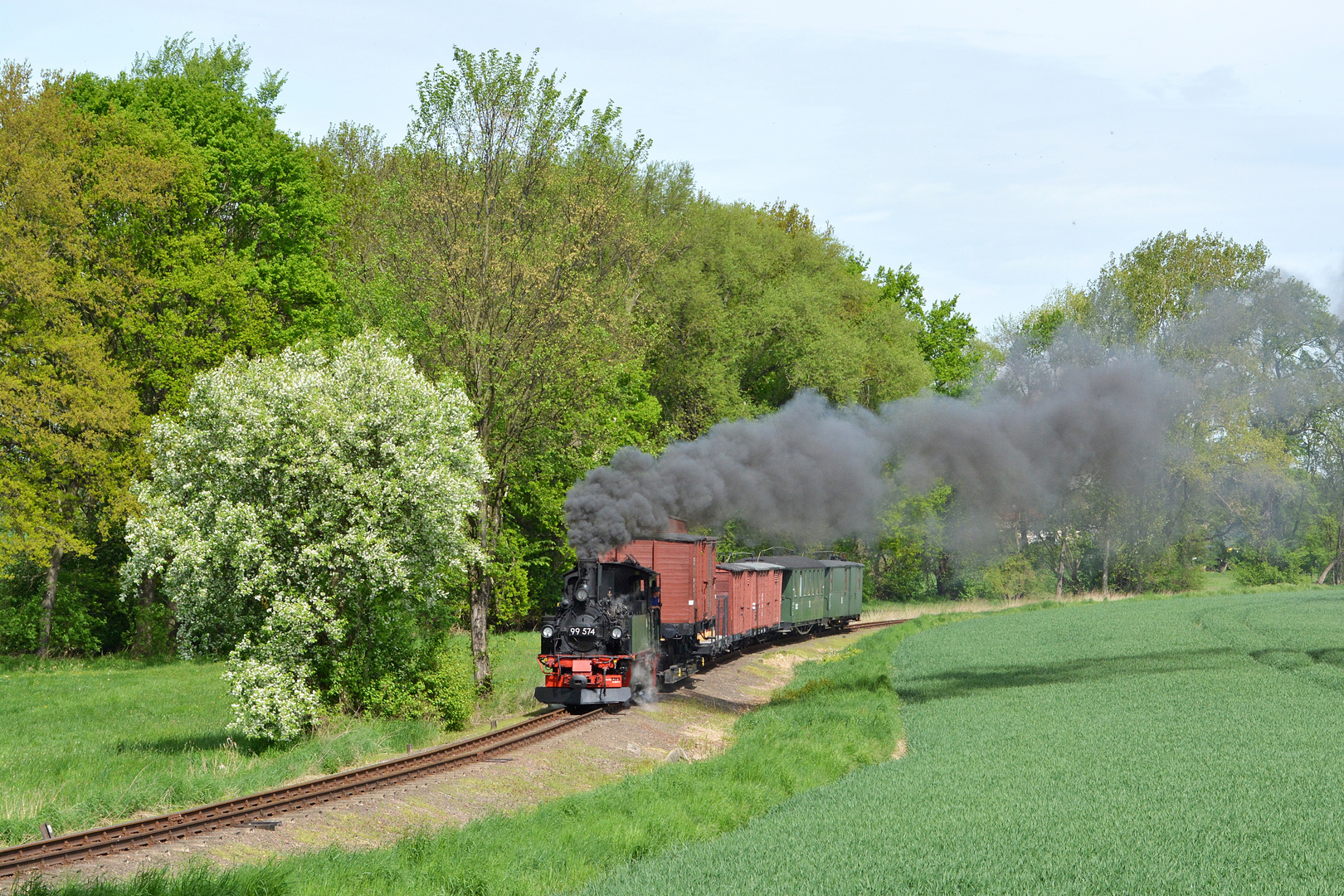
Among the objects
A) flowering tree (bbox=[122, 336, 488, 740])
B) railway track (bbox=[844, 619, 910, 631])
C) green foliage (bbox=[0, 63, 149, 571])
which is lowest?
railway track (bbox=[844, 619, 910, 631])

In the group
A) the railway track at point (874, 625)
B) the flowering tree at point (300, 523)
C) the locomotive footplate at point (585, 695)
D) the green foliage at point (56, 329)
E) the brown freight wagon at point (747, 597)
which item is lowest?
the railway track at point (874, 625)

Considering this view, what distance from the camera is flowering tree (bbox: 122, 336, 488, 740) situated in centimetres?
1947

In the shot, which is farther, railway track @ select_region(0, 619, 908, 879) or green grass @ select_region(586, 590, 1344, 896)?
railway track @ select_region(0, 619, 908, 879)

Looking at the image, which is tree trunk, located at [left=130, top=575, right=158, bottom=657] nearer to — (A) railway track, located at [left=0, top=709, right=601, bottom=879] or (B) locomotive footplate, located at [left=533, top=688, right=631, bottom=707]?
(B) locomotive footplate, located at [left=533, top=688, right=631, bottom=707]

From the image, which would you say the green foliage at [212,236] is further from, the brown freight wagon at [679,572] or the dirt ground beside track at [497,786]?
the dirt ground beside track at [497,786]

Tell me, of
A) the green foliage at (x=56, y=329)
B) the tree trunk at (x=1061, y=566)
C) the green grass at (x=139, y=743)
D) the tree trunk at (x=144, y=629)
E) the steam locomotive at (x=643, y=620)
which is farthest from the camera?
the tree trunk at (x=1061, y=566)

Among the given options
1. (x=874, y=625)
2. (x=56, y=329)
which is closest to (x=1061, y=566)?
(x=874, y=625)

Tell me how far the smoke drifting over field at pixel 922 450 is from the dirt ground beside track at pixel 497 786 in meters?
5.46

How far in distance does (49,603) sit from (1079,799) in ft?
107

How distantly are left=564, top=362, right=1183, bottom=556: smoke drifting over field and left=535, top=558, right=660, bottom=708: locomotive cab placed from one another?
4856mm

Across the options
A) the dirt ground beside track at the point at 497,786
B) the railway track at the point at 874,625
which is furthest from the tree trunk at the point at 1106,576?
the dirt ground beside track at the point at 497,786

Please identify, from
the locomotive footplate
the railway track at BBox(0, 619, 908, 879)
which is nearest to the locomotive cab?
the locomotive footplate

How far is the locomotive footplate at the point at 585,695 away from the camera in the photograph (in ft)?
73.1

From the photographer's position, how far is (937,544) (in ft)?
213
